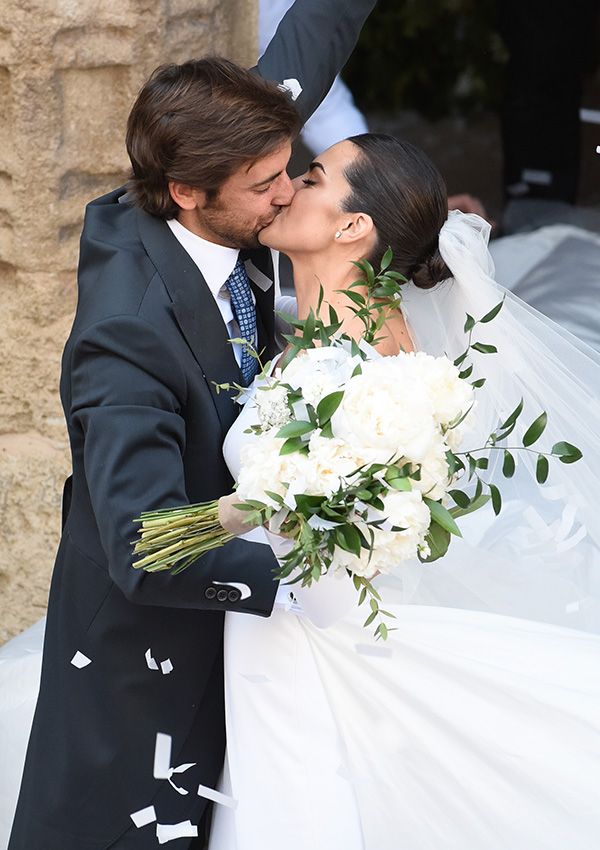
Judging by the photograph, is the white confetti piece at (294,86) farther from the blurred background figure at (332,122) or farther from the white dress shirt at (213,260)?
the blurred background figure at (332,122)

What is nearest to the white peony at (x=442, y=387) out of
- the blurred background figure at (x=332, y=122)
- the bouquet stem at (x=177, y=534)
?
the bouquet stem at (x=177, y=534)

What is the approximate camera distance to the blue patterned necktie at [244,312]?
208 cm

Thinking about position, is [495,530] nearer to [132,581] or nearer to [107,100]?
[132,581]

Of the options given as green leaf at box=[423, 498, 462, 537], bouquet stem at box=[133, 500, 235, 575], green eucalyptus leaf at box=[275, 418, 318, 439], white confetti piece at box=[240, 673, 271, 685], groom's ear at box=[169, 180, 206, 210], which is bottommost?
white confetti piece at box=[240, 673, 271, 685]

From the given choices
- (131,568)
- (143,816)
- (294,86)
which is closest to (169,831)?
(143,816)

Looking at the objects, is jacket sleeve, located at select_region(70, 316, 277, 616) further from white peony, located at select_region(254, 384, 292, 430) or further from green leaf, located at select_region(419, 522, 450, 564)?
green leaf, located at select_region(419, 522, 450, 564)

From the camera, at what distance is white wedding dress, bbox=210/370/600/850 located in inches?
79.2

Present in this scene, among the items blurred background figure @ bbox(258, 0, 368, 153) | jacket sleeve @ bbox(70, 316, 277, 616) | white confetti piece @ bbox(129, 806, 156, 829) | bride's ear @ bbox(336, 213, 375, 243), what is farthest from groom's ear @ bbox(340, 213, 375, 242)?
blurred background figure @ bbox(258, 0, 368, 153)

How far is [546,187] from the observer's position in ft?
18.3

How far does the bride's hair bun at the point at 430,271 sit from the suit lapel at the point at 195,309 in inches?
15.8

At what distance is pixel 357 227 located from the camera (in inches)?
84.4

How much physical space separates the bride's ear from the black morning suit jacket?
0.54 ft

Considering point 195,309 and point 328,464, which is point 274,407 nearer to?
point 328,464

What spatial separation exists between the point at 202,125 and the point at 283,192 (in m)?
0.22
